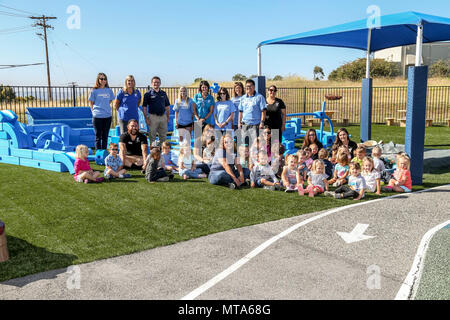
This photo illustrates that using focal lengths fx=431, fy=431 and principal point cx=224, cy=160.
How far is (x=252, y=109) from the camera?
10.1 metres

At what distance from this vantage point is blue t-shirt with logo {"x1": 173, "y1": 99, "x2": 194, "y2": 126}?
10641 mm

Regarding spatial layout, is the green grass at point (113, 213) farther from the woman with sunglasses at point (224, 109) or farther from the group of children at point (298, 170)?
the woman with sunglasses at point (224, 109)

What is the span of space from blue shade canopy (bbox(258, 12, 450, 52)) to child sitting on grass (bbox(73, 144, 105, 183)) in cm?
636

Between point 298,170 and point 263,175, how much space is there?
730 millimetres

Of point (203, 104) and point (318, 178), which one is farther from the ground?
point (203, 104)

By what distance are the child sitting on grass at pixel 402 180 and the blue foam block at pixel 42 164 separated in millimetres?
7450

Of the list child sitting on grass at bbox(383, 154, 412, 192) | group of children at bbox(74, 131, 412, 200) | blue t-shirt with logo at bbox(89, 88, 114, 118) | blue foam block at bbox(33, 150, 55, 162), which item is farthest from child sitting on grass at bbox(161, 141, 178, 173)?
child sitting on grass at bbox(383, 154, 412, 192)

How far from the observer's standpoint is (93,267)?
491 cm

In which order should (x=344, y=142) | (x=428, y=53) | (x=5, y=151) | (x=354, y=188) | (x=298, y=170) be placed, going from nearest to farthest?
(x=354, y=188) < (x=298, y=170) < (x=344, y=142) < (x=5, y=151) < (x=428, y=53)

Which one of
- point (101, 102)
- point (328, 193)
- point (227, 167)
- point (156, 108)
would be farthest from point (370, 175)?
point (101, 102)

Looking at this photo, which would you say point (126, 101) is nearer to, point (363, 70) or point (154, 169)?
point (154, 169)
